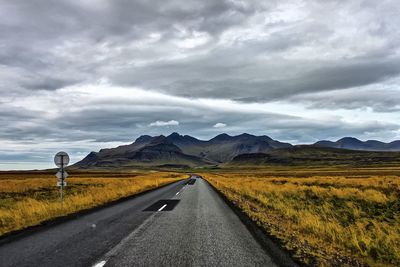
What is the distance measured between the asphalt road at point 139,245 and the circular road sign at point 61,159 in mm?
6196

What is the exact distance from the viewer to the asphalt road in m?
7.32

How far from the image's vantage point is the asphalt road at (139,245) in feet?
24.0

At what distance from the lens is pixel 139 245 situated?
8844mm

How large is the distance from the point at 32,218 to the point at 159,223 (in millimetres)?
5481

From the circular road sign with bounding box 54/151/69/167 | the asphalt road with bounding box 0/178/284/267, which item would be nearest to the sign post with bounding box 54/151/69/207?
the circular road sign with bounding box 54/151/69/167

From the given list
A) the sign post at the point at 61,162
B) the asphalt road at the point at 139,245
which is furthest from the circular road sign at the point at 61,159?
the asphalt road at the point at 139,245

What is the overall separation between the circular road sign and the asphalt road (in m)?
6.20

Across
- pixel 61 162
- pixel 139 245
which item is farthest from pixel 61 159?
pixel 139 245

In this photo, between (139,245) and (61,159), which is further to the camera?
(61,159)

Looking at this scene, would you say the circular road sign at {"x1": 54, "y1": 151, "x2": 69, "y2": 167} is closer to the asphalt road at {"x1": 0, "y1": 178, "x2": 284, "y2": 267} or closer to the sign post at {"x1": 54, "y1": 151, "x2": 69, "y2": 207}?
the sign post at {"x1": 54, "y1": 151, "x2": 69, "y2": 207}

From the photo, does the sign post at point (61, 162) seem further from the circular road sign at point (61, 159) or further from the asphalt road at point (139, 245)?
the asphalt road at point (139, 245)

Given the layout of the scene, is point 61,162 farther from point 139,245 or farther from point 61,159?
point 139,245

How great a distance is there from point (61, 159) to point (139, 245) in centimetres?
1178

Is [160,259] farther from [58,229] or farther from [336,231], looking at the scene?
[336,231]
